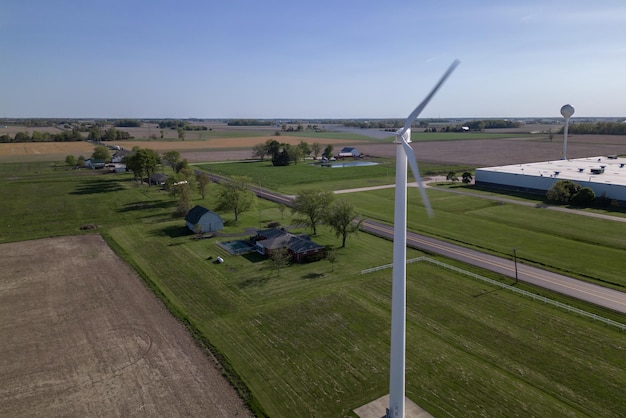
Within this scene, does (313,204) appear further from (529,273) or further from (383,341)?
(383,341)

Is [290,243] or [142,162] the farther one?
[142,162]

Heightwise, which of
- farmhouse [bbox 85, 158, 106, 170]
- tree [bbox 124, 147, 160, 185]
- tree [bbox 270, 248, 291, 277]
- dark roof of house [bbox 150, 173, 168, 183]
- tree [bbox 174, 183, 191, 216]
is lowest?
tree [bbox 270, 248, 291, 277]

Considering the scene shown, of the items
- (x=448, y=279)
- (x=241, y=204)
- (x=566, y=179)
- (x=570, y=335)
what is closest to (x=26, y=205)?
(x=241, y=204)

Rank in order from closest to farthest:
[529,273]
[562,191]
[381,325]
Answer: [381,325], [529,273], [562,191]

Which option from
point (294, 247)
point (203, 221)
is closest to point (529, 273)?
point (294, 247)

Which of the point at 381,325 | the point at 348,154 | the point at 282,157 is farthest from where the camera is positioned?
the point at 348,154

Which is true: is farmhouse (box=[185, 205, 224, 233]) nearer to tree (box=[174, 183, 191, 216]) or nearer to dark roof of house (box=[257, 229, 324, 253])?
tree (box=[174, 183, 191, 216])

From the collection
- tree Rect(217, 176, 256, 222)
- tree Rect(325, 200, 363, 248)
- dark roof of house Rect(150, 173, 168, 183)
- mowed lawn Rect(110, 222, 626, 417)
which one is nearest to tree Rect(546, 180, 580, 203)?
mowed lawn Rect(110, 222, 626, 417)
